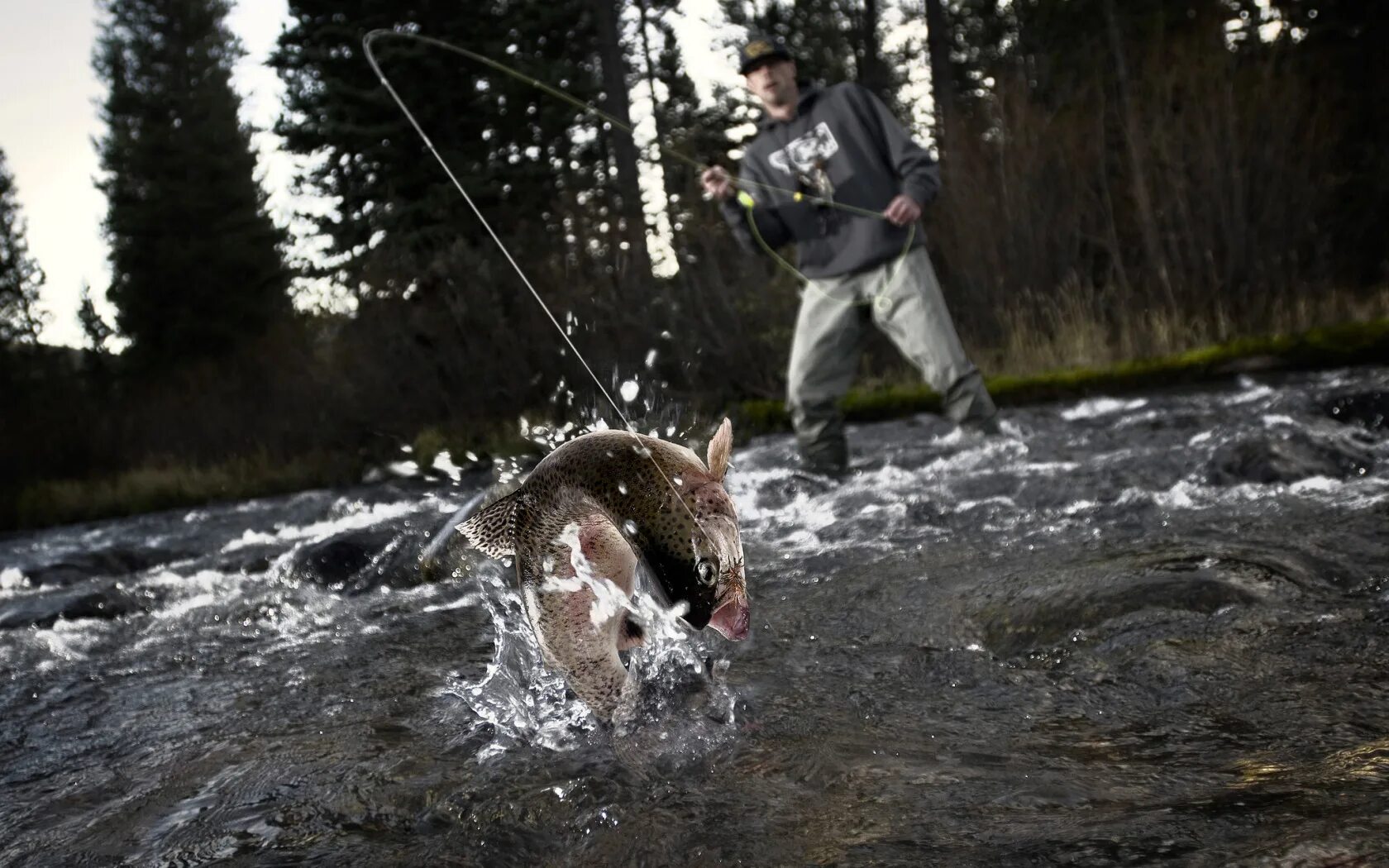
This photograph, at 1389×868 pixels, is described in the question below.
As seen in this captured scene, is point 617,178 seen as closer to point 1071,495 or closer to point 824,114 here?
point 824,114

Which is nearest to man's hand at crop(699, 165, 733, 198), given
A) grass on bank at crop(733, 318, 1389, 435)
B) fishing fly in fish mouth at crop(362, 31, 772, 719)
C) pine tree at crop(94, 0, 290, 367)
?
fishing fly in fish mouth at crop(362, 31, 772, 719)

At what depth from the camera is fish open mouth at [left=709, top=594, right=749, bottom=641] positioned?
213cm

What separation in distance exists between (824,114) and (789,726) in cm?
512

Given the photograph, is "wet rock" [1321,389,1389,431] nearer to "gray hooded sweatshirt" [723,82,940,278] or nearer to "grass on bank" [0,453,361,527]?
"gray hooded sweatshirt" [723,82,940,278]

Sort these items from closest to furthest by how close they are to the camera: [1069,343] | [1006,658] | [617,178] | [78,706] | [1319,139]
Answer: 1. [1006,658]
2. [78,706]
3. [1069,343]
4. [1319,139]
5. [617,178]

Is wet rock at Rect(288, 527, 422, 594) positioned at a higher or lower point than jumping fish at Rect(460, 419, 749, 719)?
lower

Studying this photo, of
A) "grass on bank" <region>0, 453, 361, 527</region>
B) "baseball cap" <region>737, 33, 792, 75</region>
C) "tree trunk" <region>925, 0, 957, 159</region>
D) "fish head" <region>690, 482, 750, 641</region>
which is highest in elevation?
"tree trunk" <region>925, 0, 957, 159</region>

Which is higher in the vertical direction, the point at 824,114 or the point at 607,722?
the point at 824,114

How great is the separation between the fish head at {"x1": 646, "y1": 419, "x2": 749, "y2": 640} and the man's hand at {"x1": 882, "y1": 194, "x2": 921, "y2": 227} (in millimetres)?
4728

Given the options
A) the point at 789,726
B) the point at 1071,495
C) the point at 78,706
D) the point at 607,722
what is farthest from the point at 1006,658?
the point at 78,706

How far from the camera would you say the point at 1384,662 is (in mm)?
2736

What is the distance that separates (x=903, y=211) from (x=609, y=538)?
15.7 feet

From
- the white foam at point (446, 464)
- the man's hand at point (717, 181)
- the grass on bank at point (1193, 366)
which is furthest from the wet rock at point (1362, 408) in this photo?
the white foam at point (446, 464)

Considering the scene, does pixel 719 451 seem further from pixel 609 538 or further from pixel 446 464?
pixel 446 464
